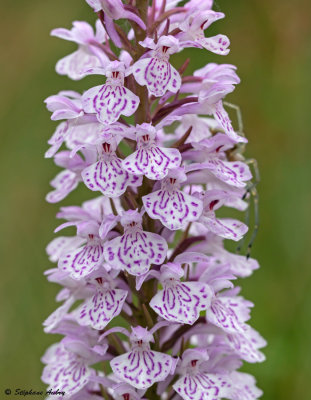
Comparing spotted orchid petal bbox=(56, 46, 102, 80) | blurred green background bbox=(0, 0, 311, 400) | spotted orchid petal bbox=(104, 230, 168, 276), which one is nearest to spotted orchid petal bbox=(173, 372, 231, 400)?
spotted orchid petal bbox=(104, 230, 168, 276)

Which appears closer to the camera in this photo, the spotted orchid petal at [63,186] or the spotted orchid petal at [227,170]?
the spotted orchid petal at [227,170]

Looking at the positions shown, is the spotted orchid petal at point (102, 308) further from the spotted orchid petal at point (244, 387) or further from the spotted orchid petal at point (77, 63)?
the spotted orchid petal at point (77, 63)

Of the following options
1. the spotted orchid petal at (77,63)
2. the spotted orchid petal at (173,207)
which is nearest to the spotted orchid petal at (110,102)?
the spotted orchid petal at (173,207)

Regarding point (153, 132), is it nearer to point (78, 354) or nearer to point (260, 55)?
point (78, 354)

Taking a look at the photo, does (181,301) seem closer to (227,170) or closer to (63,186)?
(227,170)

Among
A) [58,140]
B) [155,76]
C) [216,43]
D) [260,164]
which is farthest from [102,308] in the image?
[260,164]
